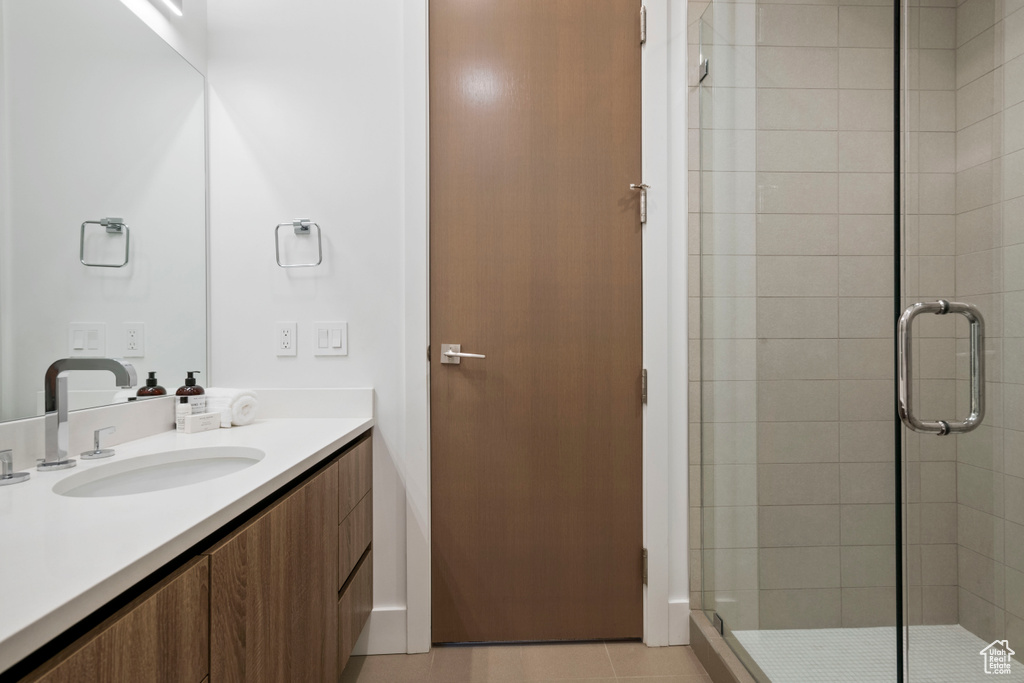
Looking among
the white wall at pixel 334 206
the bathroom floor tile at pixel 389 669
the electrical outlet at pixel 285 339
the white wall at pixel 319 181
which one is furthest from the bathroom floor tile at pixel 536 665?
the electrical outlet at pixel 285 339

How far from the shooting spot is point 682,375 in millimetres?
1822

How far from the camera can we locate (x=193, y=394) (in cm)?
159

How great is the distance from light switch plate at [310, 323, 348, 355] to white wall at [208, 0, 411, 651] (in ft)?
0.08

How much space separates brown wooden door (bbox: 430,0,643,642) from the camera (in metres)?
1.83

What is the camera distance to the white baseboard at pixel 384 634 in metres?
1.78

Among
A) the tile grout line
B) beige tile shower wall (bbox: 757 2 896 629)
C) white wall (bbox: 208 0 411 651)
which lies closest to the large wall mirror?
white wall (bbox: 208 0 411 651)

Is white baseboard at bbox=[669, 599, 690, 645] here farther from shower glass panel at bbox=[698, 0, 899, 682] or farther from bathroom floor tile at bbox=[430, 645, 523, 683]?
bathroom floor tile at bbox=[430, 645, 523, 683]

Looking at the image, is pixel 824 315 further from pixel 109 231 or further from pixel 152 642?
pixel 109 231

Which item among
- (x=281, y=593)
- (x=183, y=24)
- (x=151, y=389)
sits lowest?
(x=281, y=593)

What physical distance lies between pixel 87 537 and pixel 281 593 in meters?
0.41

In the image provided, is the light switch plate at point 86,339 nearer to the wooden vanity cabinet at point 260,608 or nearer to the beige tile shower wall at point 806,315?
the wooden vanity cabinet at point 260,608

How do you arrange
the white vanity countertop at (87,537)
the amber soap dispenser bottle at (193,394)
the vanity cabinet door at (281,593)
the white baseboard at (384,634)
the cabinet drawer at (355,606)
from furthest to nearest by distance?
the white baseboard at (384,634)
the amber soap dispenser bottle at (193,394)
the cabinet drawer at (355,606)
the vanity cabinet door at (281,593)
the white vanity countertop at (87,537)

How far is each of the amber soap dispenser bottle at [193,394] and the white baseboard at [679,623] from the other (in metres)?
1.66

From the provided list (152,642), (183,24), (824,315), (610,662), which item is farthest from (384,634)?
(183,24)
